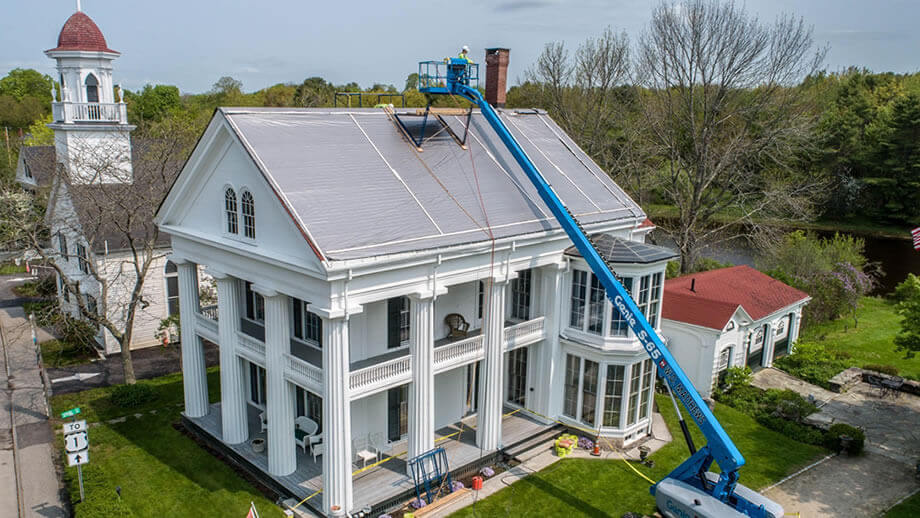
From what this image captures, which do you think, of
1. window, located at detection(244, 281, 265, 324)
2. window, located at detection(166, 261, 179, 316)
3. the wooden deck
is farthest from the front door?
window, located at detection(166, 261, 179, 316)

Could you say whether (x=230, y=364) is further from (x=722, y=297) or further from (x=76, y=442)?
(x=722, y=297)

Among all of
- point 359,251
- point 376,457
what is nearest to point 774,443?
point 376,457

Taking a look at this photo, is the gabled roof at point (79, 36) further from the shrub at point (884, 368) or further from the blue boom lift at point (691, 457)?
the shrub at point (884, 368)

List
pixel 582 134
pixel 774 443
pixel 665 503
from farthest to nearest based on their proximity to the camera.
→ pixel 582 134, pixel 774 443, pixel 665 503

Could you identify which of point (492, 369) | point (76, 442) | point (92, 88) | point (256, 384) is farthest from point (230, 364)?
point (92, 88)

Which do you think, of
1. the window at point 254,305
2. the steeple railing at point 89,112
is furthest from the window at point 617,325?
the steeple railing at point 89,112

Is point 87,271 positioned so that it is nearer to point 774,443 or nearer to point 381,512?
point 381,512
